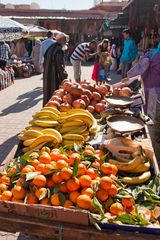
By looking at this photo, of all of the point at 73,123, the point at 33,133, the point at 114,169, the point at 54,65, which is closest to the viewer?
the point at 114,169

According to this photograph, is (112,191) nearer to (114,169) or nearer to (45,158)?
(114,169)

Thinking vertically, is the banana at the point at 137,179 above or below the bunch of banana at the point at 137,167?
below

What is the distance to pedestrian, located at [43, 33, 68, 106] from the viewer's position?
239 inches

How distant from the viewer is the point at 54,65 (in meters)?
6.18

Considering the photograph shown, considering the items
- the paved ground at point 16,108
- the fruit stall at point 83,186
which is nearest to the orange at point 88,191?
the fruit stall at point 83,186

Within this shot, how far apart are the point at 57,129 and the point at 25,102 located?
6188 mm

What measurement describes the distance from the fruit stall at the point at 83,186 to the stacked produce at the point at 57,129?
11mm

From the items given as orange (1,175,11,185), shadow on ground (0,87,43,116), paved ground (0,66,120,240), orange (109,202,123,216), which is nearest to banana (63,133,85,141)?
orange (1,175,11,185)

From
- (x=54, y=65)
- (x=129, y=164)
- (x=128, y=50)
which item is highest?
(x=128, y=50)

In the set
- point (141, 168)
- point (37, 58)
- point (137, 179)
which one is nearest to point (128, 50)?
point (37, 58)

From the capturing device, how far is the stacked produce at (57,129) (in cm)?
290

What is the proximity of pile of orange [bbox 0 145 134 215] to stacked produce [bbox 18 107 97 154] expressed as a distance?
0.59 m

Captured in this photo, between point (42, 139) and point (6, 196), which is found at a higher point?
point (42, 139)

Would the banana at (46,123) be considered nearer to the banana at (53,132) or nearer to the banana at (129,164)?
the banana at (53,132)
